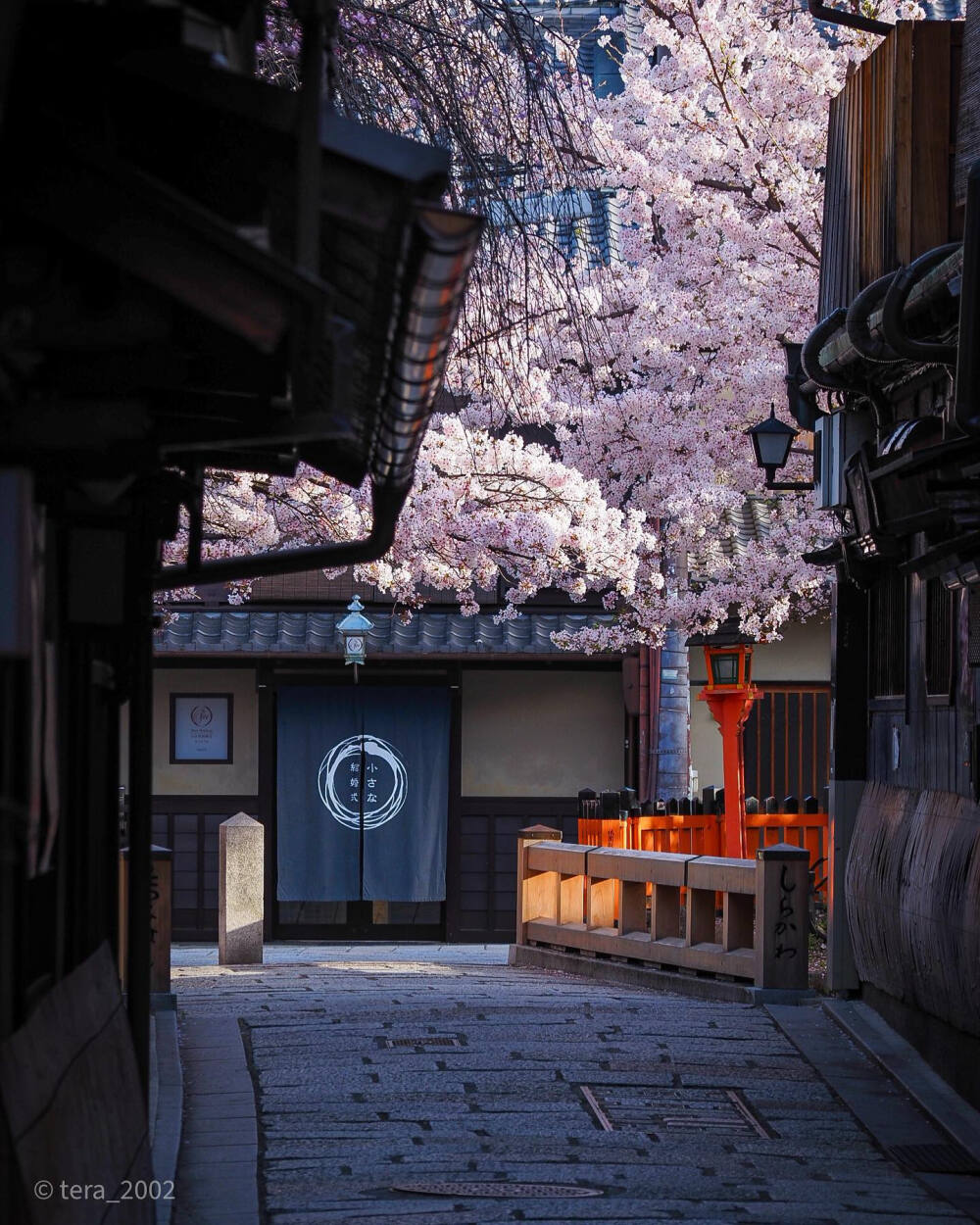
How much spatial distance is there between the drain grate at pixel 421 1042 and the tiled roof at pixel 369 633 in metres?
11.9

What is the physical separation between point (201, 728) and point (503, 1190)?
17158 millimetres

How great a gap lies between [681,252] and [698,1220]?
16.0m

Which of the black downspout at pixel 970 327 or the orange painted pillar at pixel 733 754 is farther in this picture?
the orange painted pillar at pixel 733 754

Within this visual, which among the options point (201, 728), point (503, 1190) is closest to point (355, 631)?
point (201, 728)

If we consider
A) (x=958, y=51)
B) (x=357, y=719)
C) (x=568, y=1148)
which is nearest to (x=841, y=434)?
(x=958, y=51)

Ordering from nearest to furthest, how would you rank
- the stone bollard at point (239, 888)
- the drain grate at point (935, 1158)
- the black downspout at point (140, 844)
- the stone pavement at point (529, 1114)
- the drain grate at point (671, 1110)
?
the black downspout at point (140, 844), the stone pavement at point (529, 1114), the drain grate at point (935, 1158), the drain grate at point (671, 1110), the stone bollard at point (239, 888)

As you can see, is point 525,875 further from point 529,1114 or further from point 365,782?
point 529,1114

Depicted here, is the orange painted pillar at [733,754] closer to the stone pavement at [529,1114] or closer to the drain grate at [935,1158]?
the stone pavement at [529,1114]

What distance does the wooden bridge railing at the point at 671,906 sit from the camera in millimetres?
13398

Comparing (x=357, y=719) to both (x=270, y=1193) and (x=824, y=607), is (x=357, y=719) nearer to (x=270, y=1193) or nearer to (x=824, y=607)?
(x=824, y=607)

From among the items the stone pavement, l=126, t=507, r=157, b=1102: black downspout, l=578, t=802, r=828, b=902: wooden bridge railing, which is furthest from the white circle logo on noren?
l=126, t=507, r=157, b=1102: black downspout

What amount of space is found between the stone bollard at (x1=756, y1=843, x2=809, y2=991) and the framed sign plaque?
12.4 metres

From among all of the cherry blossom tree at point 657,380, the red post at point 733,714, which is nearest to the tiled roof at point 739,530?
the cherry blossom tree at point 657,380

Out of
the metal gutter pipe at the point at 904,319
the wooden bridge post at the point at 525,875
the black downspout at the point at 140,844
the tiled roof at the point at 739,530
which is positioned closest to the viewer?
the black downspout at the point at 140,844
